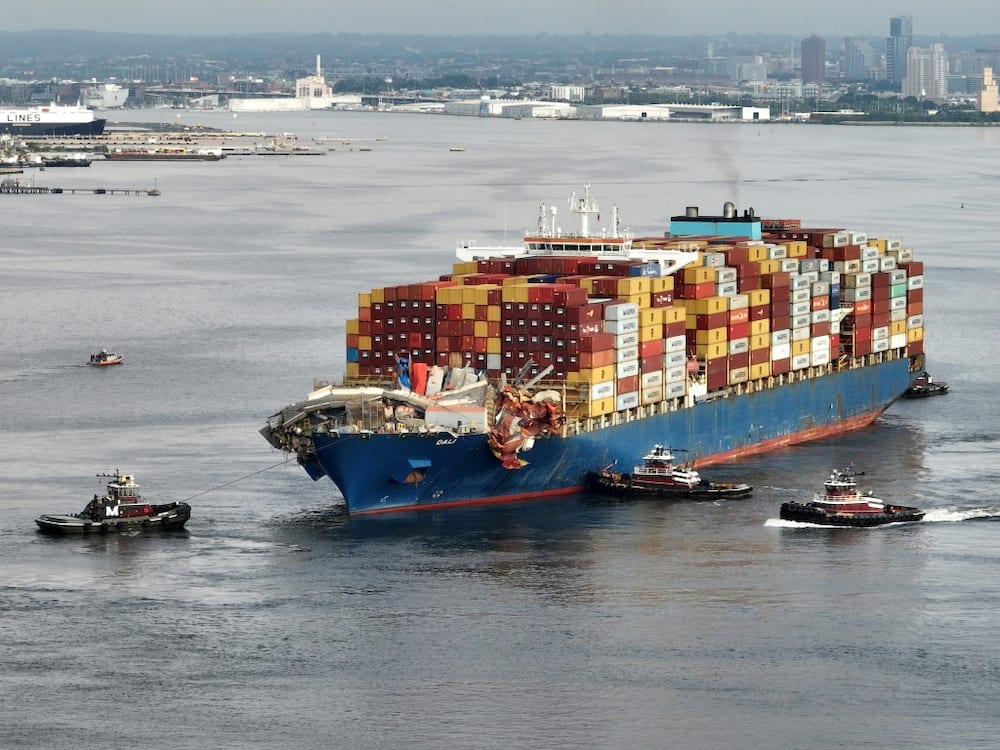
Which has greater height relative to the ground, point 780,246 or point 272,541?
point 780,246

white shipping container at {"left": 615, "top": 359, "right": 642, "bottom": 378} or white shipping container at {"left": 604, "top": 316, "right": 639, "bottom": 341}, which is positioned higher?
white shipping container at {"left": 604, "top": 316, "right": 639, "bottom": 341}

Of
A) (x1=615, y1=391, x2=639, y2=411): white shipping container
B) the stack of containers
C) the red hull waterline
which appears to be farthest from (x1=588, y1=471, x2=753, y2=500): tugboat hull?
(x1=615, y1=391, x2=639, y2=411): white shipping container

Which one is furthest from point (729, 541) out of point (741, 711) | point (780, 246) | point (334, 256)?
point (334, 256)

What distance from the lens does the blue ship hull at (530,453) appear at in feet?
148

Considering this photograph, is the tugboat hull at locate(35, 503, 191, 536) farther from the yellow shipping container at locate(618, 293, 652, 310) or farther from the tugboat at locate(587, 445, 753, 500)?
the yellow shipping container at locate(618, 293, 652, 310)

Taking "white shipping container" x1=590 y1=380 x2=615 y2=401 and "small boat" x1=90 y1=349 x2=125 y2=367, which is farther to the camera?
"small boat" x1=90 y1=349 x2=125 y2=367

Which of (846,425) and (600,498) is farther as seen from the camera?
(846,425)

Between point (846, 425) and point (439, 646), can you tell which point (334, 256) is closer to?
point (846, 425)

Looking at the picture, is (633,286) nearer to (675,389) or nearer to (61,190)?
(675,389)

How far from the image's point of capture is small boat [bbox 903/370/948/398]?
64188 millimetres

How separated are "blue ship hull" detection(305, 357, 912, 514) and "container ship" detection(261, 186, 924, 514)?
43 mm

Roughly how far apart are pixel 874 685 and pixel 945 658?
193cm

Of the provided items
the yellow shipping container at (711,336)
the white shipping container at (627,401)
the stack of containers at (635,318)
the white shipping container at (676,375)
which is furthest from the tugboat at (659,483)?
the yellow shipping container at (711,336)

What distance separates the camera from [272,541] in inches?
1702
